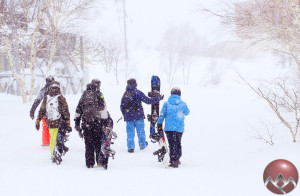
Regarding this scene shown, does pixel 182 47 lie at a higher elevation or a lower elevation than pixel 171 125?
higher

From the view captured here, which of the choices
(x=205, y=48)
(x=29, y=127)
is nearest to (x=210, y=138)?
(x=29, y=127)

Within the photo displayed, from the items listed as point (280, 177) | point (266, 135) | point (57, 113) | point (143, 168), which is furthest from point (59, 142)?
point (266, 135)

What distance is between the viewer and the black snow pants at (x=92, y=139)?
5375 millimetres

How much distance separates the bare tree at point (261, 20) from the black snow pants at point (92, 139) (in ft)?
16.0

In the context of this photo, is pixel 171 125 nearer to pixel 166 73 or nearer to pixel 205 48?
pixel 166 73

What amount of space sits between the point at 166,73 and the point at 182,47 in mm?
4184

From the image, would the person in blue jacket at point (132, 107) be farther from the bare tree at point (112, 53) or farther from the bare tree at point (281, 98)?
the bare tree at point (112, 53)

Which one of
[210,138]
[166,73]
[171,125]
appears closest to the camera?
[171,125]

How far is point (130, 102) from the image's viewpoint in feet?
23.2

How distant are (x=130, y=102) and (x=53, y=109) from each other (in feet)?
6.30

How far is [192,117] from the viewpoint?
45.9ft

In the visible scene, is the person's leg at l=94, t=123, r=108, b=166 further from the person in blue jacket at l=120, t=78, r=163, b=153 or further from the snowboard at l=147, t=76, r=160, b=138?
the snowboard at l=147, t=76, r=160, b=138

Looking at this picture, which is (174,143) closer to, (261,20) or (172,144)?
(172,144)

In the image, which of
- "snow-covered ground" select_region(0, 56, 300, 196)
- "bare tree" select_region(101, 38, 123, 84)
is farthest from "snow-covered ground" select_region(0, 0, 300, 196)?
"bare tree" select_region(101, 38, 123, 84)
